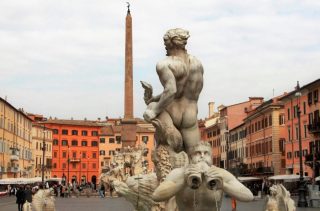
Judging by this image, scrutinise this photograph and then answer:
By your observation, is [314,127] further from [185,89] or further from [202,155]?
[202,155]

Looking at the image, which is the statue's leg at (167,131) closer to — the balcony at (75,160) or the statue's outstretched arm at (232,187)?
the statue's outstretched arm at (232,187)

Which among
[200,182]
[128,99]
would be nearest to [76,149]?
[128,99]

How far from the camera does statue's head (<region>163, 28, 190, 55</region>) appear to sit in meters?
8.16

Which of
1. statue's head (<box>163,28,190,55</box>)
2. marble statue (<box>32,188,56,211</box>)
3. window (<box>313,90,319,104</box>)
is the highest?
window (<box>313,90,319,104</box>)

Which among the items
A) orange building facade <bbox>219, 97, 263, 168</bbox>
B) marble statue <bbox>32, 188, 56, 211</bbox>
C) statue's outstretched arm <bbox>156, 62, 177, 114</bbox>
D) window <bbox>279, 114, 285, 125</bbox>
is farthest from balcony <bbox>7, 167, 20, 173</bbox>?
statue's outstretched arm <bbox>156, 62, 177, 114</bbox>

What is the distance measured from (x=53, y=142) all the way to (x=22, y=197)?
104m

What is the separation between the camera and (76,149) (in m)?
134

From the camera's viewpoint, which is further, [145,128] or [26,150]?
[145,128]

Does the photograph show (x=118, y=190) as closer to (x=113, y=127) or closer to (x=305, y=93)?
(x=305, y=93)

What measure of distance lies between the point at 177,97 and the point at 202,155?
2.99 m

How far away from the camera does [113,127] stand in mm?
138375

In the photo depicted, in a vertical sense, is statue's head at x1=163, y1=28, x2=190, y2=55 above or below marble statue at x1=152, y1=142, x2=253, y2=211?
above

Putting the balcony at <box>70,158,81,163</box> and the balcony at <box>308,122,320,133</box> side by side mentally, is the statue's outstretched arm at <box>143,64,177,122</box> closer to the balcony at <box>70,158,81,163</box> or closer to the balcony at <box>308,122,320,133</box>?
the balcony at <box>308,122,320,133</box>

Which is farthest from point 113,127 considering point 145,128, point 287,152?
point 287,152
